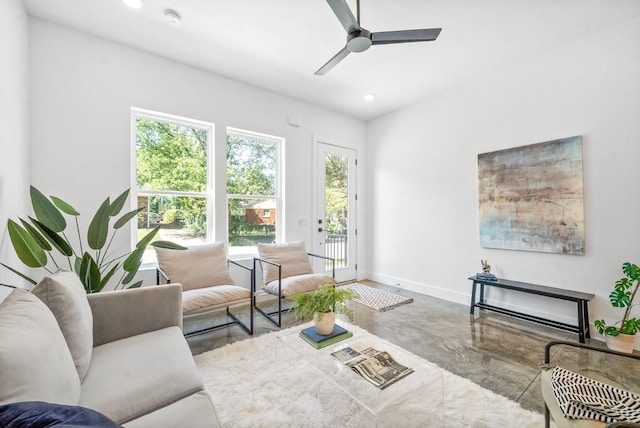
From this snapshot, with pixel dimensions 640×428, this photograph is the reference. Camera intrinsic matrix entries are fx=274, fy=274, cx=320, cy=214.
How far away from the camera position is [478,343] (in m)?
2.51

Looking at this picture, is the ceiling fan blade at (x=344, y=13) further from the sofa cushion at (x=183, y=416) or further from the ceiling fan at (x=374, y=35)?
the sofa cushion at (x=183, y=416)

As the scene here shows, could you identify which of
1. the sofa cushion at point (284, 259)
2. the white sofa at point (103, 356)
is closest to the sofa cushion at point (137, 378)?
the white sofa at point (103, 356)

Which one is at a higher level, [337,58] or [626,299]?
[337,58]

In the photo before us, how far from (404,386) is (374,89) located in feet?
11.7

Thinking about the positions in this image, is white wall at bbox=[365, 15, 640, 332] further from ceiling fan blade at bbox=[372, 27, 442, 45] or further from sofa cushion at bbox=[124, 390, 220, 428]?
sofa cushion at bbox=[124, 390, 220, 428]

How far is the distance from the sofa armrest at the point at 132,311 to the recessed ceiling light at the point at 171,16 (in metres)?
2.30

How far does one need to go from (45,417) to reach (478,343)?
291 centimetres

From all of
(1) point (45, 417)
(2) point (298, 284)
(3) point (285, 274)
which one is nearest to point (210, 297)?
(2) point (298, 284)

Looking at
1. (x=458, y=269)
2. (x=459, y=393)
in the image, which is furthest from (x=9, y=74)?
(x=458, y=269)

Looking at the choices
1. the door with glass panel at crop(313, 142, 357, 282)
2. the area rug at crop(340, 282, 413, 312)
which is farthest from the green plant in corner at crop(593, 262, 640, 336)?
the door with glass panel at crop(313, 142, 357, 282)

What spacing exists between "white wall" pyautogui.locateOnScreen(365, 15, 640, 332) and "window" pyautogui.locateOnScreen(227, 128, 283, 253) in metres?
1.87

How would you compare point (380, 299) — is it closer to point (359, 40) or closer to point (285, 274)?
point (285, 274)

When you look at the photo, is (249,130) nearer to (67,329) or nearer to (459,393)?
(67,329)

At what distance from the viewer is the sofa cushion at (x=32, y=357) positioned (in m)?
0.75
